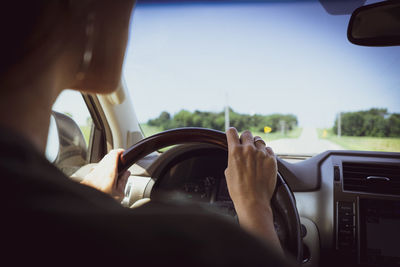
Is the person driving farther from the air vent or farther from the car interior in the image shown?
the air vent

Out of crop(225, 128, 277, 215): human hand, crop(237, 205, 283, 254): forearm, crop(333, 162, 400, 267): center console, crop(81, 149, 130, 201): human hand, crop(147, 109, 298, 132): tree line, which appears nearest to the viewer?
crop(237, 205, 283, 254): forearm

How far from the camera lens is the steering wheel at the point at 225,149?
49.6 inches

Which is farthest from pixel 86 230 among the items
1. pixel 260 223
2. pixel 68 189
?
pixel 260 223

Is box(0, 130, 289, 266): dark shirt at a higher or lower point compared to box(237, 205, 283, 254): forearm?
higher

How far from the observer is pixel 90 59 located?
2.24 ft

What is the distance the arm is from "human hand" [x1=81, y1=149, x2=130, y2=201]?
472mm

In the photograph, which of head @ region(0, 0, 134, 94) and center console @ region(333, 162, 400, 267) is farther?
center console @ region(333, 162, 400, 267)

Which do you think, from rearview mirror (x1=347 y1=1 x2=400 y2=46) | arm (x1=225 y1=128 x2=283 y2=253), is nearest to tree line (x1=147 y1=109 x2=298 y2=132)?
rearview mirror (x1=347 y1=1 x2=400 y2=46)

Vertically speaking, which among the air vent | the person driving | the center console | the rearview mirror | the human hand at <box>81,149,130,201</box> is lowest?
the center console

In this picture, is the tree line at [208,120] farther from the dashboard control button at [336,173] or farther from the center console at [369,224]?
the center console at [369,224]

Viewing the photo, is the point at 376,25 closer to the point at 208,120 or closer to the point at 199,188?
the point at 199,188

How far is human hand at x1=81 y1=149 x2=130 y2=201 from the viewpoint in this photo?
4.11ft

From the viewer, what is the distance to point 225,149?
1.39 m

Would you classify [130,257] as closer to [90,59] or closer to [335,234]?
[90,59]
